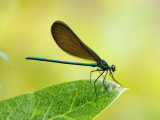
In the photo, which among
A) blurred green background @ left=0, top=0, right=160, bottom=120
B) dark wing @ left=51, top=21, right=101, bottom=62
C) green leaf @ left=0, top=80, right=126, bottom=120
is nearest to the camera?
green leaf @ left=0, top=80, right=126, bottom=120

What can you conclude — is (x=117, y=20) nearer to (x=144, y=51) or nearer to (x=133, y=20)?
(x=133, y=20)

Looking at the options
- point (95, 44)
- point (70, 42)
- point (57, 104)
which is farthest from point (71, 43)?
point (95, 44)

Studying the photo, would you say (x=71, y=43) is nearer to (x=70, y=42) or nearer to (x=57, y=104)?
(x=70, y=42)

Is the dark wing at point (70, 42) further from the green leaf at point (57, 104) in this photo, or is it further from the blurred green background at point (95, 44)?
the blurred green background at point (95, 44)

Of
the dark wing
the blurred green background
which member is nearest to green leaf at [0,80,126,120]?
the dark wing

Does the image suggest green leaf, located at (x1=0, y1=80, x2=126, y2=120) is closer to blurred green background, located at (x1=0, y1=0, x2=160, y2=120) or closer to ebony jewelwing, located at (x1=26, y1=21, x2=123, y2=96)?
ebony jewelwing, located at (x1=26, y1=21, x2=123, y2=96)

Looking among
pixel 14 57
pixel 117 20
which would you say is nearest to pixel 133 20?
pixel 117 20
